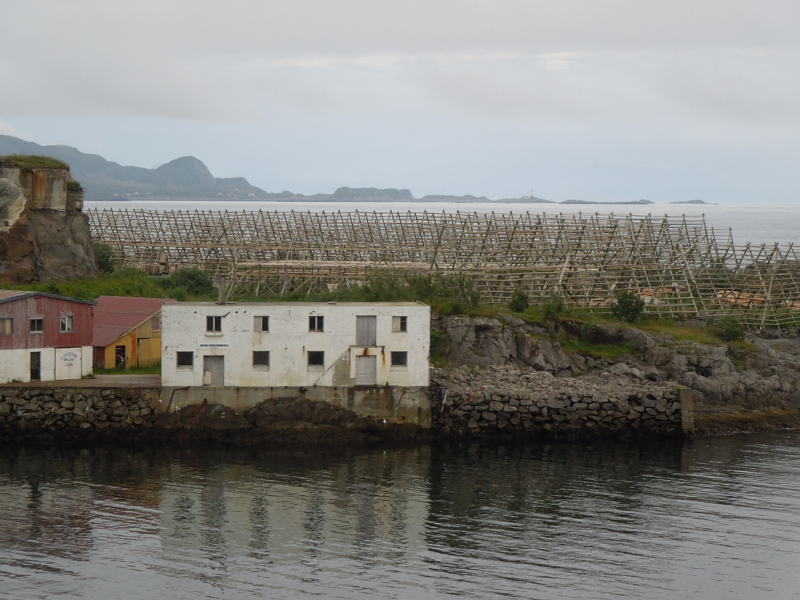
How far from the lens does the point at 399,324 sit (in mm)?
38938

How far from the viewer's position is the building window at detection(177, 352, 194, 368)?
38031 millimetres

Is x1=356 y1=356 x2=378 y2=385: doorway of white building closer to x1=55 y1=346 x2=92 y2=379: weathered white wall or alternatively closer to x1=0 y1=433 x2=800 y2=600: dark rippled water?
x1=0 y1=433 x2=800 y2=600: dark rippled water

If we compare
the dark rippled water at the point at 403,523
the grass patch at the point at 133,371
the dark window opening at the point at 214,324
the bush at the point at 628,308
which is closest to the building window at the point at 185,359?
the dark window opening at the point at 214,324

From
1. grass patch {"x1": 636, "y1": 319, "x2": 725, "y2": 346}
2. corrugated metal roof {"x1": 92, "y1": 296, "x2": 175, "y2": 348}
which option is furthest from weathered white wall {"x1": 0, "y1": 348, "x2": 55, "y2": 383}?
grass patch {"x1": 636, "y1": 319, "x2": 725, "y2": 346}

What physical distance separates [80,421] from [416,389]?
12594 mm

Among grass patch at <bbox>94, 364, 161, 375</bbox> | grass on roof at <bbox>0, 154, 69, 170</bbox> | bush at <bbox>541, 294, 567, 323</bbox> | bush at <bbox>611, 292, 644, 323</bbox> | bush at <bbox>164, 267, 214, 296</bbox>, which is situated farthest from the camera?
bush at <bbox>164, 267, 214, 296</bbox>

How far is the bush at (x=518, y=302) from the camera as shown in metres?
48.6

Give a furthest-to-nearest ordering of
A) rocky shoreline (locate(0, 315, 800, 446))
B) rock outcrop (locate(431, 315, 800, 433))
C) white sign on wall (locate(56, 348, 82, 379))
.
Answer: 1. rock outcrop (locate(431, 315, 800, 433))
2. white sign on wall (locate(56, 348, 82, 379))
3. rocky shoreline (locate(0, 315, 800, 446))

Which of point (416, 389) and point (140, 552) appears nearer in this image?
point (140, 552)

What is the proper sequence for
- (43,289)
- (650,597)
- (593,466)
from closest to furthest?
(650,597)
(593,466)
(43,289)

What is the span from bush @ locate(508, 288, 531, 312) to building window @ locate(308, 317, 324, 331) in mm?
13167

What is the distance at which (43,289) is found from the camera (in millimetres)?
50375

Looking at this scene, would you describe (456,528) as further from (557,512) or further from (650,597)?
(650,597)

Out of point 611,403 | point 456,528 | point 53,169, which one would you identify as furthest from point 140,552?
point 53,169
